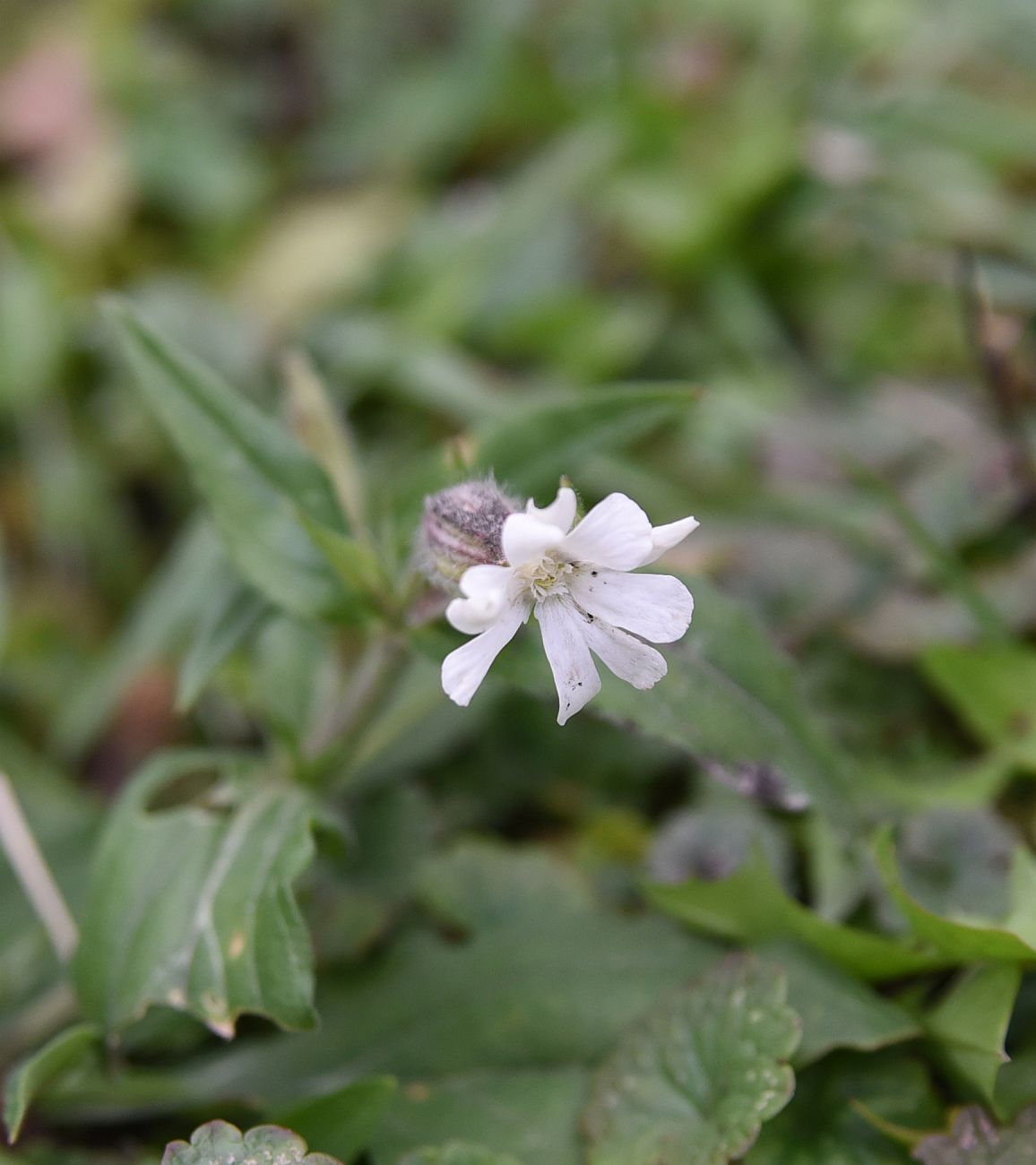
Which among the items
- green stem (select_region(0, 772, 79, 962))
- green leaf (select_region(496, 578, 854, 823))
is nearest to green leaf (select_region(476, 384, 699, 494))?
green leaf (select_region(496, 578, 854, 823))

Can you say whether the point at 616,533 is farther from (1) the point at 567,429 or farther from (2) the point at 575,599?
(1) the point at 567,429

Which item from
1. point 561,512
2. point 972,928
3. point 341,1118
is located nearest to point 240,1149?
point 341,1118

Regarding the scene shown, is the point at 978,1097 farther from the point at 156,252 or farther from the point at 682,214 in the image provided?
the point at 156,252

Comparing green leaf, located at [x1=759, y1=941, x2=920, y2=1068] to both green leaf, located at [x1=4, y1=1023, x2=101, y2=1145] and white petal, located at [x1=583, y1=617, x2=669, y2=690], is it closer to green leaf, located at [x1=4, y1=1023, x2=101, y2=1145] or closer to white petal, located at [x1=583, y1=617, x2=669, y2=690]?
white petal, located at [x1=583, y1=617, x2=669, y2=690]

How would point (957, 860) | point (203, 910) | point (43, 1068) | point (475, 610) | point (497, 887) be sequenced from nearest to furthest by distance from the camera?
point (475, 610)
point (43, 1068)
point (203, 910)
point (957, 860)
point (497, 887)

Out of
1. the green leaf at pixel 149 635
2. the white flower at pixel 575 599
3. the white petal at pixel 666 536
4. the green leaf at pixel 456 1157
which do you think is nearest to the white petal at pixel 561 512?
the white flower at pixel 575 599

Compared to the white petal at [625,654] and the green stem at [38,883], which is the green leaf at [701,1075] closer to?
the white petal at [625,654]
